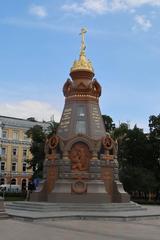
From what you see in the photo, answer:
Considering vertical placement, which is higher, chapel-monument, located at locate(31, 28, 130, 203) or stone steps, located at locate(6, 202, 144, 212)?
chapel-monument, located at locate(31, 28, 130, 203)

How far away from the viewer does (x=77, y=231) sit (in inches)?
589

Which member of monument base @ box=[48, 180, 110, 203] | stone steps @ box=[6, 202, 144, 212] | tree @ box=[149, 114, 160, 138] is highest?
tree @ box=[149, 114, 160, 138]

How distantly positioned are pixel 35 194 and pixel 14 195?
19763mm

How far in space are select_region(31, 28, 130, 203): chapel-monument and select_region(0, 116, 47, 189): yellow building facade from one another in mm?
44455

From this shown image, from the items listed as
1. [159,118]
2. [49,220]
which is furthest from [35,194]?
[159,118]

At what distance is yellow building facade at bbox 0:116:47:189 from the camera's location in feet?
234

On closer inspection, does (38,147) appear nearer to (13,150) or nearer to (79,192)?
(79,192)

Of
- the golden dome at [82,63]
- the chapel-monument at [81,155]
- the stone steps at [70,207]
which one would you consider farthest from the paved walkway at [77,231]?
the golden dome at [82,63]

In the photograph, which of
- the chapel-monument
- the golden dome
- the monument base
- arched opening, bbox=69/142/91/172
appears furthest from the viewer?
the golden dome

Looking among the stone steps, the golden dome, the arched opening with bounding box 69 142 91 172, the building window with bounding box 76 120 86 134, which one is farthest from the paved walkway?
the golden dome

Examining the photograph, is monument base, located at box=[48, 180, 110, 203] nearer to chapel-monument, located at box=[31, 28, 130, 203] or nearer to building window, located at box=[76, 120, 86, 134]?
chapel-monument, located at box=[31, 28, 130, 203]

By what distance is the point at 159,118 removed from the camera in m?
46.5

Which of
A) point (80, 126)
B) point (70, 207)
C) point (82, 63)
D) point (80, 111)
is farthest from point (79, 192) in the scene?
point (82, 63)

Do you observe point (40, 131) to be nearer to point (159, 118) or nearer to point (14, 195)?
point (14, 195)
